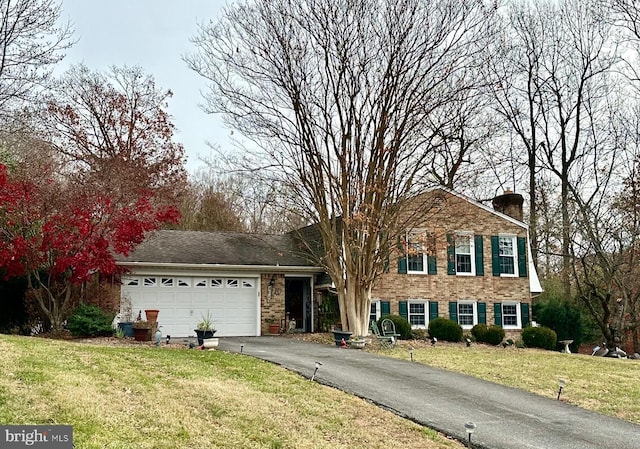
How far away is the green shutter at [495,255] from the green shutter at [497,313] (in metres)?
1.18

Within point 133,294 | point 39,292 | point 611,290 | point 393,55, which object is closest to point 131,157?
point 133,294

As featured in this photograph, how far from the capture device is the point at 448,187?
2119 centimetres

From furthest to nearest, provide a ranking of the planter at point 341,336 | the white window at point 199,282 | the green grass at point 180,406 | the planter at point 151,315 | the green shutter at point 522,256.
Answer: the green shutter at point 522,256, the white window at point 199,282, the planter at point 151,315, the planter at point 341,336, the green grass at point 180,406

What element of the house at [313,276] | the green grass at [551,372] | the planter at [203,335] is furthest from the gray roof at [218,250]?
the green grass at [551,372]

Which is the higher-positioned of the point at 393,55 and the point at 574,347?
the point at 393,55

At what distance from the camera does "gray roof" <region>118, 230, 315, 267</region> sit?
20609 mm

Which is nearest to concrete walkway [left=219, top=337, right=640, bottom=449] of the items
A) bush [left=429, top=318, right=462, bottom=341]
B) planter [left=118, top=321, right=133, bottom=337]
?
planter [left=118, top=321, right=133, bottom=337]

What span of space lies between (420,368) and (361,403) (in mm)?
4231

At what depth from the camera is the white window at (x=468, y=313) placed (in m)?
23.7

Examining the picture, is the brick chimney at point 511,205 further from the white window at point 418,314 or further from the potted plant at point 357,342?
the potted plant at point 357,342

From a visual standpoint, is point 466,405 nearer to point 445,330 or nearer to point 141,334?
point 141,334

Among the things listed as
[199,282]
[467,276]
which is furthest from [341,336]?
[467,276]

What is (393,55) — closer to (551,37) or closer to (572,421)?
(572,421)

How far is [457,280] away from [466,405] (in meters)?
13.8
